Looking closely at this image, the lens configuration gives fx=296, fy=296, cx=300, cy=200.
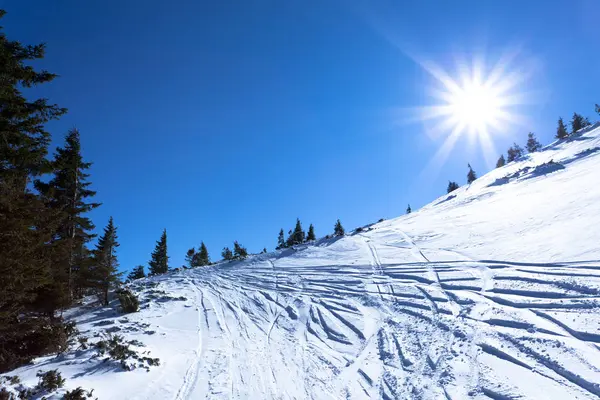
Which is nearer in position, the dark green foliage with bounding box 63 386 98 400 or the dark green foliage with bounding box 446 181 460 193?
the dark green foliage with bounding box 63 386 98 400

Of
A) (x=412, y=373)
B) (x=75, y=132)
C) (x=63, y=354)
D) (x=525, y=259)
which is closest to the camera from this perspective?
(x=412, y=373)

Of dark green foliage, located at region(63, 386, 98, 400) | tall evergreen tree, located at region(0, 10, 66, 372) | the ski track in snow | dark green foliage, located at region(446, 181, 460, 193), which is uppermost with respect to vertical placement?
dark green foliage, located at region(446, 181, 460, 193)

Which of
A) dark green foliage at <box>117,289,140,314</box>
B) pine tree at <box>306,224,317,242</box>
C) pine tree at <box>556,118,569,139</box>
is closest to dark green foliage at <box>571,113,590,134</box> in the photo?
pine tree at <box>556,118,569,139</box>

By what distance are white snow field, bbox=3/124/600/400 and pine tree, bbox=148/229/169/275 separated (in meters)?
29.8

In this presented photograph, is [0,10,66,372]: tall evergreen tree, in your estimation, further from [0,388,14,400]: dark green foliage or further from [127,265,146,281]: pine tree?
[127,265,146,281]: pine tree

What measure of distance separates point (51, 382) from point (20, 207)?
4.37 m

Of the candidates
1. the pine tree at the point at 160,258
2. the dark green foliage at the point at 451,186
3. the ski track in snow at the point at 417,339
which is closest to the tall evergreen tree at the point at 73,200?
the ski track in snow at the point at 417,339

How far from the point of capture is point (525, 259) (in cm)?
1222

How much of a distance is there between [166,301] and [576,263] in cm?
1944

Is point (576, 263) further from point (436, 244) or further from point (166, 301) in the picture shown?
point (166, 301)

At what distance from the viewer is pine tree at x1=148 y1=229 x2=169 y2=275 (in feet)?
156

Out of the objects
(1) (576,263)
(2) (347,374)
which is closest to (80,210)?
(2) (347,374)

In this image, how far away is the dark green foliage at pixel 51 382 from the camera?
257 inches

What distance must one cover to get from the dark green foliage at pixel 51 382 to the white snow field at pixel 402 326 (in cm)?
36
